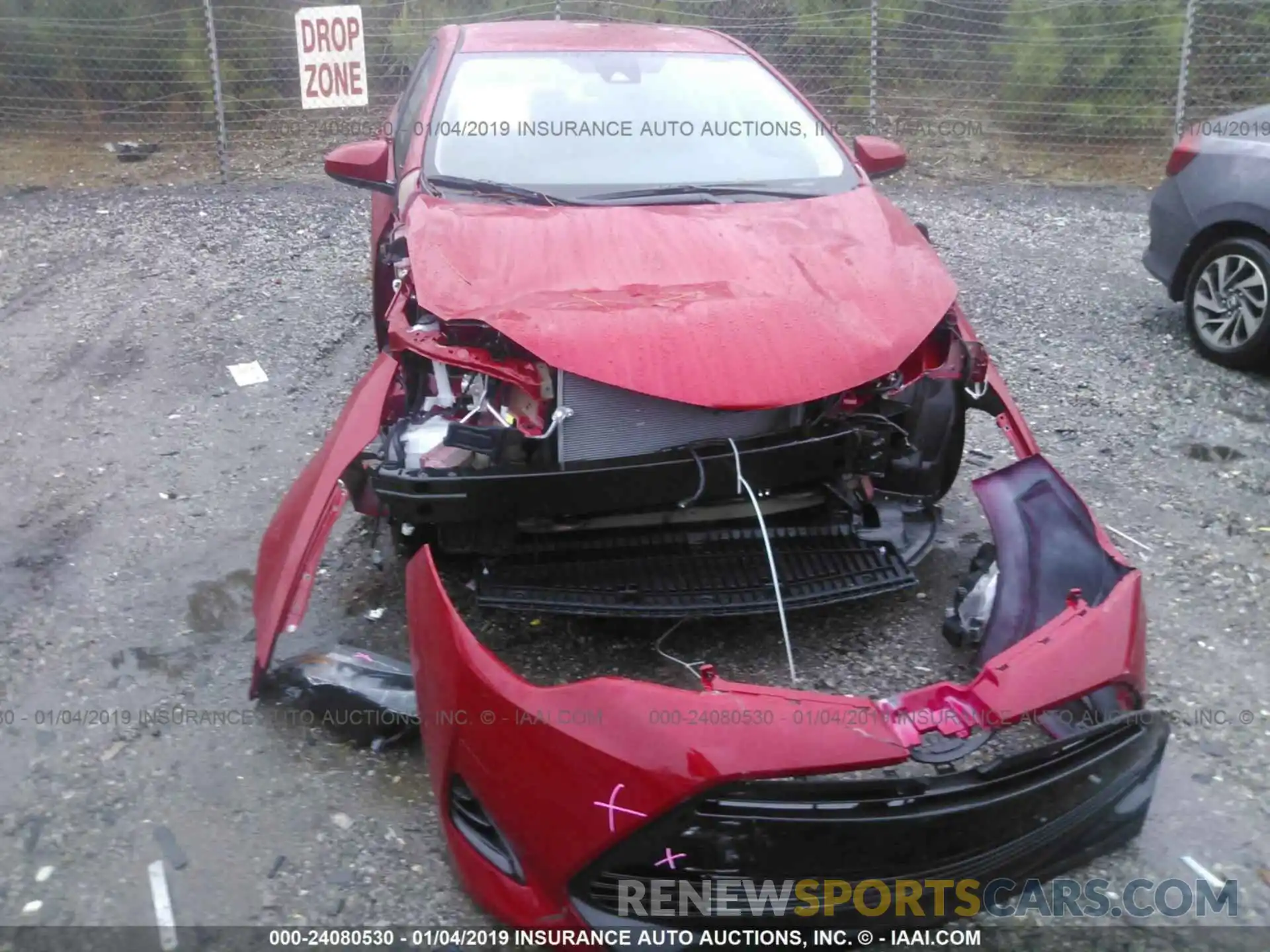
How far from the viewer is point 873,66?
1015cm

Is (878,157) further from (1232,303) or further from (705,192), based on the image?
(1232,303)

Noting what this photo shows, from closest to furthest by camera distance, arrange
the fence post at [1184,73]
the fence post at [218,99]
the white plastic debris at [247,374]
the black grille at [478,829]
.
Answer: the black grille at [478,829], the white plastic debris at [247,374], the fence post at [218,99], the fence post at [1184,73]

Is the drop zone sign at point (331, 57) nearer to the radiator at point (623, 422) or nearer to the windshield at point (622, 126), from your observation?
the windshield at point (622, 126)

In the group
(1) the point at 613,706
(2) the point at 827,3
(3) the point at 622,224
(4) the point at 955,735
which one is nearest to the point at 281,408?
(3) the point at 622,224

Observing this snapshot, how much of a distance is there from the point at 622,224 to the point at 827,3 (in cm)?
825

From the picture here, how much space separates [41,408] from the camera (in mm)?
4945

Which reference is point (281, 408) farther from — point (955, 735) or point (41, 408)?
point (955, 735)

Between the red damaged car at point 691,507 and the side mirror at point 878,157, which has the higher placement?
the side mirror at point 878,157

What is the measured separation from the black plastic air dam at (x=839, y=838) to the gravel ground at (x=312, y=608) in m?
0.43

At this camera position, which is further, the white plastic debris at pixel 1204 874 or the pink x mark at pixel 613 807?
the white plastic debris at pixel 1204 874

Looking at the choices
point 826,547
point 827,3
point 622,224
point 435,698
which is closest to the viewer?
point 435,698

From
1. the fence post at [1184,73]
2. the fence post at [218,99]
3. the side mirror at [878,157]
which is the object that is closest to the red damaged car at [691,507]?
the side mirror at [878,157]

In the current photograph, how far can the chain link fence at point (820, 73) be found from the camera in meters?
9.88

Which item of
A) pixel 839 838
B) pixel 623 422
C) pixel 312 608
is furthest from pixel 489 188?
pixel 839 838
